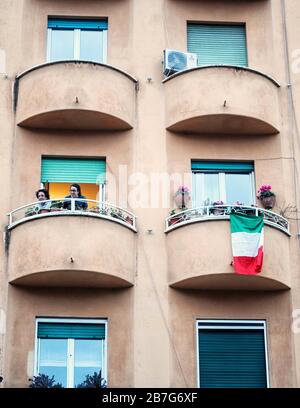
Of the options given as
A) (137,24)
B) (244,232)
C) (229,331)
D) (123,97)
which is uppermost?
(137,24)

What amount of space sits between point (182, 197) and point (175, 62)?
2.99 metres

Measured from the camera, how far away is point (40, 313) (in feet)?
69.1

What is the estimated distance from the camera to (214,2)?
79.3 ft

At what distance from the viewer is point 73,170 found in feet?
74.6

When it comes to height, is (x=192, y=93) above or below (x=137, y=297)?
above

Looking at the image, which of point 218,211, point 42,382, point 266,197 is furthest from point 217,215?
point 42,382

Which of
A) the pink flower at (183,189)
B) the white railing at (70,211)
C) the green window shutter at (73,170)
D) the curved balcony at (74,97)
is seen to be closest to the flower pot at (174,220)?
the pink flower at (183,189)

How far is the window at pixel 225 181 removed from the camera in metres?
22.8

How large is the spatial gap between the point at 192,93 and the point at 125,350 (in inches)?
222

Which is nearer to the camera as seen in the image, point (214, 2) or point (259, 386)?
point (259, 386)

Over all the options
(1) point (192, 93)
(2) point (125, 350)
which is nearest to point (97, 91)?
(1) point (192, 93)
